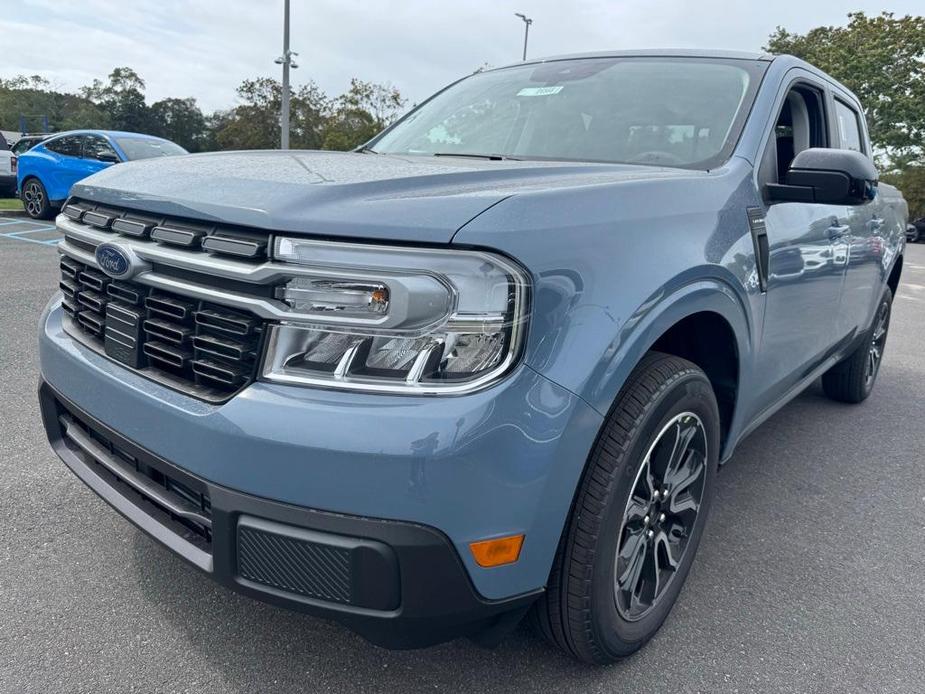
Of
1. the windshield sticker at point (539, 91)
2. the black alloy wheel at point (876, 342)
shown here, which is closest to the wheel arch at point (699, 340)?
the windshield sticker at point (539, 91)

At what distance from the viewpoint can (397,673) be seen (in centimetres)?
189

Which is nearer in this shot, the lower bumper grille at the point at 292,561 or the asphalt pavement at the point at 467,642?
the lower bumper grille at the point at 292,561

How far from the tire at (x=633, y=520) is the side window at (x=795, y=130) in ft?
3.32

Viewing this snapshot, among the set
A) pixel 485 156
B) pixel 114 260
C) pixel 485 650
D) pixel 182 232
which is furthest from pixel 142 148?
pixel 485 650

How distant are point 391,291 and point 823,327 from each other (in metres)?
2.40

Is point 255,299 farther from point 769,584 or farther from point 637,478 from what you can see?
point 769,584

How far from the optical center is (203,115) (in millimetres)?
71250

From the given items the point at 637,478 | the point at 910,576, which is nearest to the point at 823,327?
the point at 910,576

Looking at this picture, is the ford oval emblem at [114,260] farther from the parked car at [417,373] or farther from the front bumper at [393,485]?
the front bumper at [393,485]

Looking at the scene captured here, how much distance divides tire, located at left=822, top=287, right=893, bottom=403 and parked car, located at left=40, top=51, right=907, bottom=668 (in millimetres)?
2457

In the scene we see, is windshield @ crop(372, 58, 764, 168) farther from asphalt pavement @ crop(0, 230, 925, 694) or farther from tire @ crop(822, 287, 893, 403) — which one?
tire @ crop(822, 287, 893, 403)

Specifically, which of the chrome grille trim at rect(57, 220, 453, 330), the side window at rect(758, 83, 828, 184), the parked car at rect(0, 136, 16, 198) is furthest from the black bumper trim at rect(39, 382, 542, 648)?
the parked car at rect(0, 136, 16, 198)

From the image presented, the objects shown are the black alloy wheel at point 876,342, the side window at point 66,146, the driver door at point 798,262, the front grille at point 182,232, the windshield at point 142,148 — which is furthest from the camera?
the side window at point 66,146

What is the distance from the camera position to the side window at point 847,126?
3541 mm
